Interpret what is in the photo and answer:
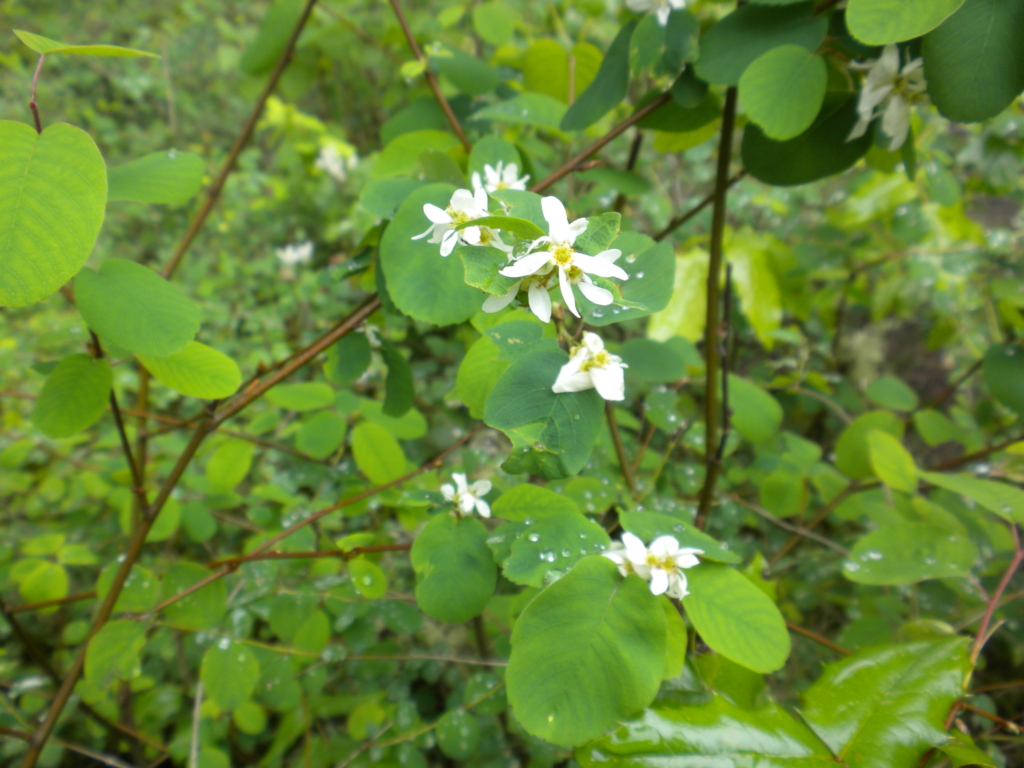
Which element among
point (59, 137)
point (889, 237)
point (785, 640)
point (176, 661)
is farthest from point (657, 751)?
point (889, 237)

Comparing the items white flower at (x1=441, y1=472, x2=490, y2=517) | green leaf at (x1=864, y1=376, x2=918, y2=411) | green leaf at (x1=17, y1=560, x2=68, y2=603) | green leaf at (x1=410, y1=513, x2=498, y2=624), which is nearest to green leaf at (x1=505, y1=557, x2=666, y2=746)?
green leaf at (x1=410, y1=513, x2=498, y2=624)

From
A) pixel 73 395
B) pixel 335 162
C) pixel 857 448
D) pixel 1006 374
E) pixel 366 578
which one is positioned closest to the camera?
pixel 73 395

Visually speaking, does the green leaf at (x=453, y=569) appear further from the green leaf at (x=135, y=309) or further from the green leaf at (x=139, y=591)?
the green leaf at (x=139, y=591)

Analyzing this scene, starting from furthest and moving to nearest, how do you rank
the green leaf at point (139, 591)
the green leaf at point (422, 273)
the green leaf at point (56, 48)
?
the green leaf at point (139, 591)
the green leaf at point (422, 273)
the green leaf at point (56, 48)

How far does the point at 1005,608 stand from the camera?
1.26 metres

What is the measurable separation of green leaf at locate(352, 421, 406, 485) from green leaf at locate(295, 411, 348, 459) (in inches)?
4.1

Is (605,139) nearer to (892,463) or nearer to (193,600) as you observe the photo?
(892,463)

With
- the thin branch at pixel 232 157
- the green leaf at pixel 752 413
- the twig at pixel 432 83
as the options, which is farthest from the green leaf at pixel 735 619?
the thin branch at pixel 232 157

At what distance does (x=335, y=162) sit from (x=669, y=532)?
2.60 m

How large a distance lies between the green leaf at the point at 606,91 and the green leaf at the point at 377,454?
670 mm

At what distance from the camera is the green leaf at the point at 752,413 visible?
43.6 inches

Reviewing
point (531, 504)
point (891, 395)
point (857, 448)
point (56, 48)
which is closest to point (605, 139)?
point (531, 504)

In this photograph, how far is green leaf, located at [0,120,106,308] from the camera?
1.60 ft

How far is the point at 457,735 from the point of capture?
970mm
